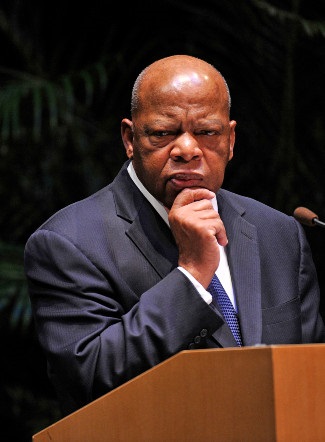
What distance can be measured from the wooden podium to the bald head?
861 mm

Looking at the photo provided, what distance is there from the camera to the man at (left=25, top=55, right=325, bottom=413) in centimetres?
238

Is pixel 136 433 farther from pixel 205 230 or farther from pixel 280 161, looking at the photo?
pixel 280 161

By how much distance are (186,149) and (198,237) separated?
0.84 feet

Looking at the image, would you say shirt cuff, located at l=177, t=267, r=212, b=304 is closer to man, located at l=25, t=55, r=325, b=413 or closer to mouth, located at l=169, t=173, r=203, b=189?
man, located at l=25, t=55, r=325, b=413

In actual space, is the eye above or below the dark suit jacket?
above

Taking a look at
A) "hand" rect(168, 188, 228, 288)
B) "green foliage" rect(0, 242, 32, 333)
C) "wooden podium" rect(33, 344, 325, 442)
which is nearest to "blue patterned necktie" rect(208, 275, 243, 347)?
"hand" rect(168, 188, 228, 288)

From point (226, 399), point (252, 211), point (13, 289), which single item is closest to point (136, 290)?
point (252, 211)

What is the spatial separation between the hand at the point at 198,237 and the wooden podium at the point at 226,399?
475 millimetres

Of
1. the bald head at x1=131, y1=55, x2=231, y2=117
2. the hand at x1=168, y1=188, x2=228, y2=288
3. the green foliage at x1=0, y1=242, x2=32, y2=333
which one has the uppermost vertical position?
the bald head at x1=131, y1=55, x2=231, y2=117

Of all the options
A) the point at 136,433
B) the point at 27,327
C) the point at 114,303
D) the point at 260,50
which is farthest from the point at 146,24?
the point at 136,433

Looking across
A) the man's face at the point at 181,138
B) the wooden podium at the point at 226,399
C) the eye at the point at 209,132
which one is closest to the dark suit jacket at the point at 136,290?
the man's face at the point at 181,138

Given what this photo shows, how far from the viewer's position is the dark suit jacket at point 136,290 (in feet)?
7.80

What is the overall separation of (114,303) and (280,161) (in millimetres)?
2106

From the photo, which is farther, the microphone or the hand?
the microphone
